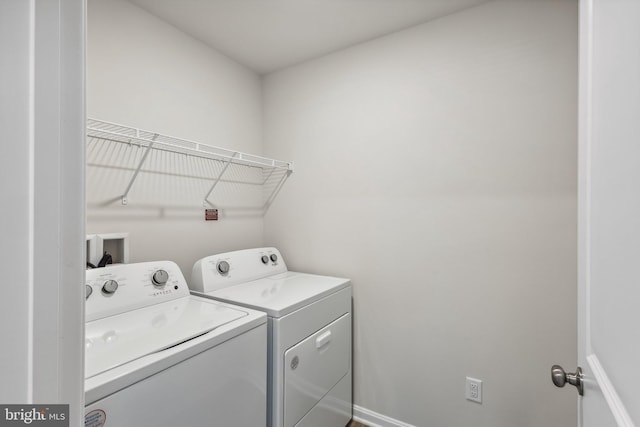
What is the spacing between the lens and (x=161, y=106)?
1.70 meters

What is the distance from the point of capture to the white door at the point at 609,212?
1.47 feet

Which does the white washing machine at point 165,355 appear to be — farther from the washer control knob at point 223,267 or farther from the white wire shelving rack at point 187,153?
the white wire shelving rack at point 187,153

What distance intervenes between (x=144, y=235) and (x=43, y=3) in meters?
1.45

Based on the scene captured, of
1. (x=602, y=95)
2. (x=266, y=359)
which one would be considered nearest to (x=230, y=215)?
(x=266, y=359)

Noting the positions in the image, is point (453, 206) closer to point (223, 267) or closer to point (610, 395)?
point (610, 395)

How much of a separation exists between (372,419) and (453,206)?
144 cm

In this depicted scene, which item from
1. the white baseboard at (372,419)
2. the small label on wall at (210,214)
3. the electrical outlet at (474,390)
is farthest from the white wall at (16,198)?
the white baseboard at (372,419)

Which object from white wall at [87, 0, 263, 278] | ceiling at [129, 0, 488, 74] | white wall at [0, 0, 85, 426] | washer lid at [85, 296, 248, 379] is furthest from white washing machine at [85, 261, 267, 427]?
ceiling at [129, 0, 488, 74]

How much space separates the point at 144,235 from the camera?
1627 mm

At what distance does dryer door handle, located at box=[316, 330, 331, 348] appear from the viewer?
1571 millimetres

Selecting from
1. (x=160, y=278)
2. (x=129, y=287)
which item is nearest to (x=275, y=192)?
(x=160, y=278)

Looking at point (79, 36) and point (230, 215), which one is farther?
point (230, 215)

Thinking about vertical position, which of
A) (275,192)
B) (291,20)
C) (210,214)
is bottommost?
(210,214)

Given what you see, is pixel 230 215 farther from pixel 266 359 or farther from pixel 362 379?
pixel 362 379
